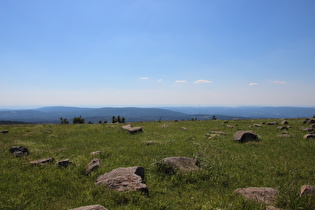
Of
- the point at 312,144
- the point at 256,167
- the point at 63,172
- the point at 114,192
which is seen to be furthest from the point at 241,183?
the point at 312,144

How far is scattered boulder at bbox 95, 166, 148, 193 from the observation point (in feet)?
25.6

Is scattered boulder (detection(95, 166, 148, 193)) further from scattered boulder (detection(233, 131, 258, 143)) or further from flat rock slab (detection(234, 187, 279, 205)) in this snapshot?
scattered boulder (detection(233, 131, 258, 143))

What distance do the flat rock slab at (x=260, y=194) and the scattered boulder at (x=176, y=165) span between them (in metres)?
3.06

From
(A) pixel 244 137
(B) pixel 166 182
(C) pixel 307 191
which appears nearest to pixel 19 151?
(B) pixel 166 182

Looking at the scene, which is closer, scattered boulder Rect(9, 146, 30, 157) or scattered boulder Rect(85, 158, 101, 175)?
scattered boulder Rect(85, 158, 101, 175)

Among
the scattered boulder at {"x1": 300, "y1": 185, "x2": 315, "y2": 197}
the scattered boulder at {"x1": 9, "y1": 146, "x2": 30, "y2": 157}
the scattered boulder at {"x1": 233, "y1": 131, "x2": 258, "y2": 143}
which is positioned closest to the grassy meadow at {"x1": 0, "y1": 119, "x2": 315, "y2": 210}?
the scattered boulder at {"x1": 300, "y1": 185, "x2": 315, "y2": 197}

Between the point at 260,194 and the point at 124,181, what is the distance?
19.0ft

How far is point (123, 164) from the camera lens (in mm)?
12125

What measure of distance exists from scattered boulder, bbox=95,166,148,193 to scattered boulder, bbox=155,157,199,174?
5.94ft

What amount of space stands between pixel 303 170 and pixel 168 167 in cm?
885

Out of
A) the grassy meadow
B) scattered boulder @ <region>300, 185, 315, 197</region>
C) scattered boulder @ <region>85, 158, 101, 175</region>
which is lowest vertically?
the grassy meadow

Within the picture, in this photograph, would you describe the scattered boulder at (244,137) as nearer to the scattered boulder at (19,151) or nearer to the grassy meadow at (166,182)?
the grassy meadow at (166,182)

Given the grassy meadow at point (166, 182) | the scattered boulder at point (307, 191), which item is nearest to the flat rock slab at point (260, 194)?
the grassy meadow at point (166, 182)

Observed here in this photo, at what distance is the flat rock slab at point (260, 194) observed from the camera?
7.17 metres
